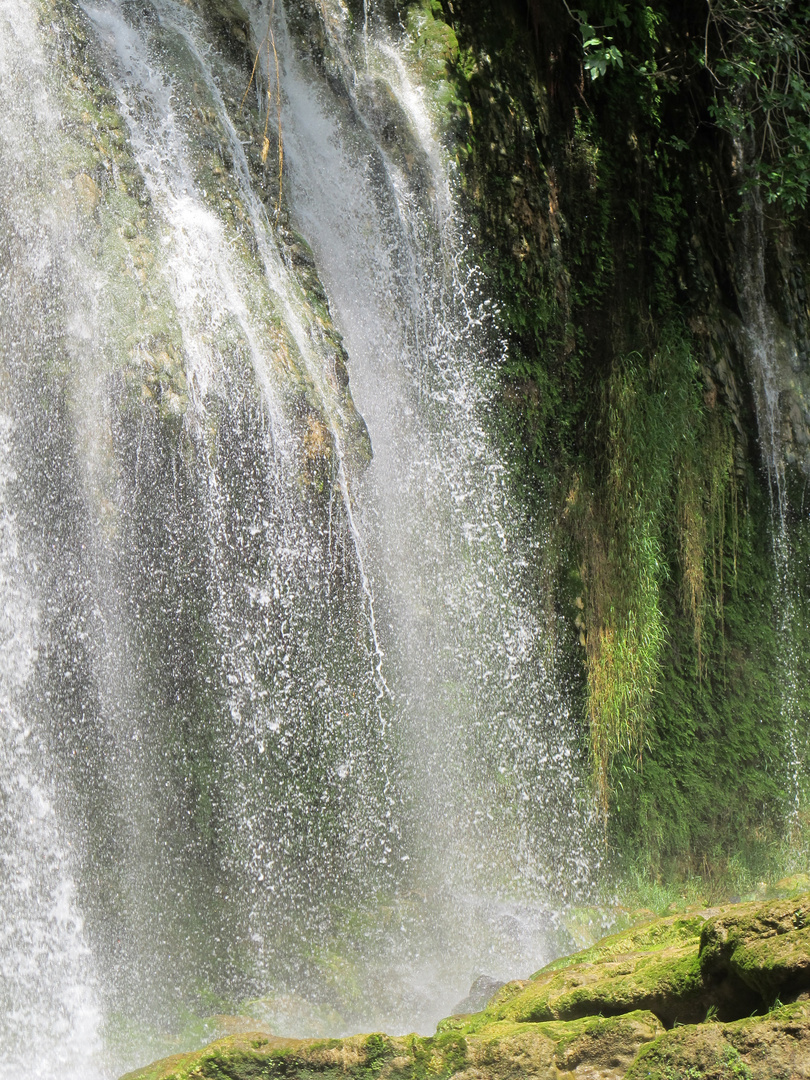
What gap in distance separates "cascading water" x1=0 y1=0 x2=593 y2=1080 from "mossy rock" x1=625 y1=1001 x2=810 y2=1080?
273cm

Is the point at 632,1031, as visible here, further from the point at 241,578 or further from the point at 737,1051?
the point at 241,578

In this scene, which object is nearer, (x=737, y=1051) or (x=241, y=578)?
(x=737, y=1051)

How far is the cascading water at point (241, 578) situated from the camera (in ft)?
16.4

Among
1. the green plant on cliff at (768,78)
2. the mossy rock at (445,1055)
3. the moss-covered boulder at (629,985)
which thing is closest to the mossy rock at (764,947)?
the moss-covered boulder at (629,985)

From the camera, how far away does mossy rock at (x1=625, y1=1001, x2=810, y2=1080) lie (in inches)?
99.8

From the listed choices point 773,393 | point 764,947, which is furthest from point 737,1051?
point 773,393

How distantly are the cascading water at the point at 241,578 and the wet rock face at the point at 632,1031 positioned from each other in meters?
1.57

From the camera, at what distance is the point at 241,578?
17.1 ft

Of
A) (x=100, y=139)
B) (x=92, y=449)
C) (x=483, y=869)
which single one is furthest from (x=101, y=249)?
(x=483, y=869)

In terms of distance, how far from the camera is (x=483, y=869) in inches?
238

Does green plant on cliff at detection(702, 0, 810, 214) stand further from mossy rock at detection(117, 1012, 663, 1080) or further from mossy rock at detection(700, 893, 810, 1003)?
mossy rock at detection(117, 1012, 663, 1080)

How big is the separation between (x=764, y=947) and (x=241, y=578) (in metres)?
3.07

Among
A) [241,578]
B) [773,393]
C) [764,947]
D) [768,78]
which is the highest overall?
[768,78]

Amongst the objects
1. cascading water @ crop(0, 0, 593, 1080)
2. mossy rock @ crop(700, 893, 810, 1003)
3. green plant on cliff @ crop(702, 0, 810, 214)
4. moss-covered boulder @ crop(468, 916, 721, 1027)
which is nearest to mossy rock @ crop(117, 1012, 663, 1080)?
moss-covered boulder @ crop(468, 916, 721, 1027)
